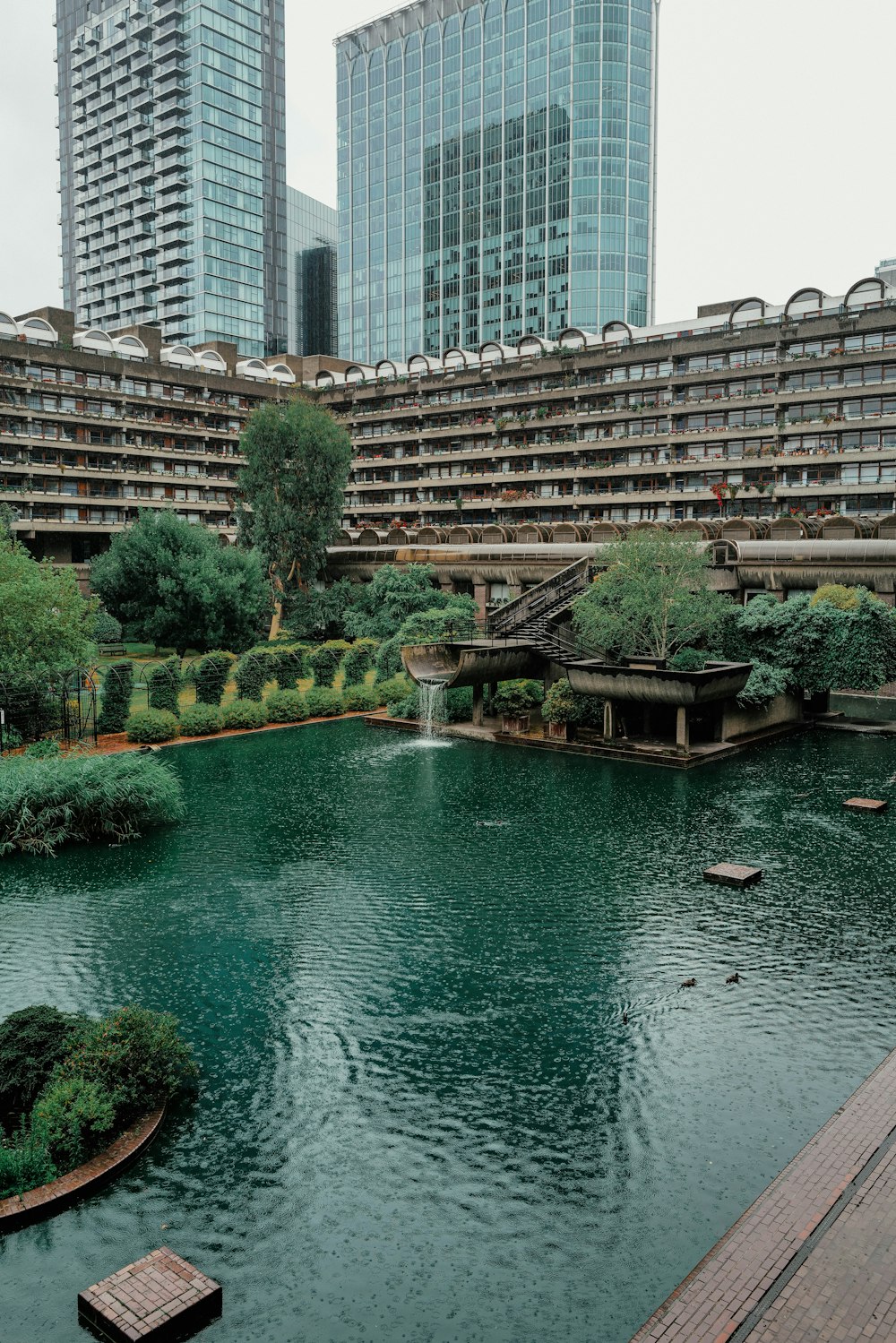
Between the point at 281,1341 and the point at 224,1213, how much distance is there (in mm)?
2056

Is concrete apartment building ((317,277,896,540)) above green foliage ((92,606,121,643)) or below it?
above

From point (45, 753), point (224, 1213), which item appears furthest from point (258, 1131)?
point (45, 753)

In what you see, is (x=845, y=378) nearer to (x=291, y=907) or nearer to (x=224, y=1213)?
(x=291, y=907)

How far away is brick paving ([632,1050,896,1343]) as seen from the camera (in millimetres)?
9117

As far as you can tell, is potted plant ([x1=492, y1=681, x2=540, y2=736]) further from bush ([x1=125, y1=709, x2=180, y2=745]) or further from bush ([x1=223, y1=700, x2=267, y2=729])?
bush ([x1=125, y1=709, x2=180, y2=745])

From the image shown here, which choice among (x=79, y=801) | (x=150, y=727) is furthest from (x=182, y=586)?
(x=79, y=801)

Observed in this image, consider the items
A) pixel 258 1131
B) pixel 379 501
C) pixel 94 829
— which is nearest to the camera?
pixel 258 1131

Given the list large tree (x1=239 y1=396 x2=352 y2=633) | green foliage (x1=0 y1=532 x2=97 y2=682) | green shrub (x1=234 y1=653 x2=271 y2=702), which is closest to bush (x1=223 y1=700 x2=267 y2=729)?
green shrub (x1=234 y1=653 x2=271 y2=702)

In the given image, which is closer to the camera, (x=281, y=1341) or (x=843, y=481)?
(x=281, y=1341)

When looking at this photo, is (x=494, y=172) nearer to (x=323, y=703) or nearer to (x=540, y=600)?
(x=540, y=600)

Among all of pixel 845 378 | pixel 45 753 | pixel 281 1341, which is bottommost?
pixel 281 1341

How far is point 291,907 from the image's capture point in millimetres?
21609

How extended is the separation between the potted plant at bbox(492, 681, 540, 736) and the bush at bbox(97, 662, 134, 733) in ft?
48.9

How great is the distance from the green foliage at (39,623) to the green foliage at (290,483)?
34.3 m
